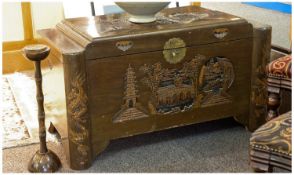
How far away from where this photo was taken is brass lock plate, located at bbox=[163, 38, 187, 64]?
1.67 meters

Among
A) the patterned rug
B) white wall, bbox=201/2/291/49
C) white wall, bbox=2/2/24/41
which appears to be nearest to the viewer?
the patterned rug

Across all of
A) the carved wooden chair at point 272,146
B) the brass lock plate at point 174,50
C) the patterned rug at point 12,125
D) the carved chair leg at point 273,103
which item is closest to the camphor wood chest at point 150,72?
the brass lock plate at point 174,50

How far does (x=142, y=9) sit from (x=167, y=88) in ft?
1.02

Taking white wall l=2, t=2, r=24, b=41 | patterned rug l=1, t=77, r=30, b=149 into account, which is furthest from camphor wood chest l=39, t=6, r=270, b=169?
white wall l=2, t=2, r=24, b=41

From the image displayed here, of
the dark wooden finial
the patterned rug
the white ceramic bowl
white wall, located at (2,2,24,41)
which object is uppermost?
the white ceramic bowl

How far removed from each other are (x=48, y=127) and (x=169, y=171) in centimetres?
65

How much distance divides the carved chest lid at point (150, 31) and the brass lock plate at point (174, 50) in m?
0.01

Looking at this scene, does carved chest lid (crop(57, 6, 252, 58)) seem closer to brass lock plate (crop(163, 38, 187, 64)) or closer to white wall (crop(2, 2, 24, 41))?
brass lock plate (crop(163, 38, 187, 64))

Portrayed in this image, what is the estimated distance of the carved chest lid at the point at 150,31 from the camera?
1.59m

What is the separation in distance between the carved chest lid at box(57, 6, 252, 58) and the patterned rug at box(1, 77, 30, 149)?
0.51 meters

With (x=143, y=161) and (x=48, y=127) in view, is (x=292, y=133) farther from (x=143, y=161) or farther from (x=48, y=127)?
(x=48, y=127)

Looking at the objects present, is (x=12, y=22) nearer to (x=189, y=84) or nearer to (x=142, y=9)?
(x=142, y=9)

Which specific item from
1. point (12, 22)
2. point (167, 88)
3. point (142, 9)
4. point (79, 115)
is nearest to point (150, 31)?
point (142, 9)

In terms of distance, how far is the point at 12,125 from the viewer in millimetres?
2088
